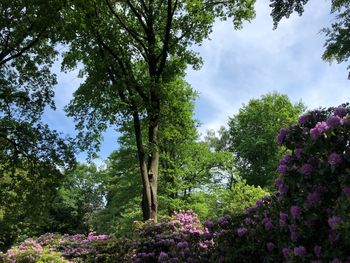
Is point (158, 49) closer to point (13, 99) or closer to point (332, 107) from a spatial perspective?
point (13, 99)

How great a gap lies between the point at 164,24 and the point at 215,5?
2.09 meters

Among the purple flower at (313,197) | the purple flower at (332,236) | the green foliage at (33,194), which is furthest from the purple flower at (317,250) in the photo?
the green foliage at (33,194)

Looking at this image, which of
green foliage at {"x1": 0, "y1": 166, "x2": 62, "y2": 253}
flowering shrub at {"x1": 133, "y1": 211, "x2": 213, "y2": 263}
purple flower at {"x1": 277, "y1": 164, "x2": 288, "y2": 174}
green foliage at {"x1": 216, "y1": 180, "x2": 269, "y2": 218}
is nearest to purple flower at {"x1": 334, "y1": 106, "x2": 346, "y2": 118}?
purple flower at {"x1": 277, "y1": 164, "x2": 288, "y2": 174}

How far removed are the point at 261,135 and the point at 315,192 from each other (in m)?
30.4

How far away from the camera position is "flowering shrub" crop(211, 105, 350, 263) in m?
3.35

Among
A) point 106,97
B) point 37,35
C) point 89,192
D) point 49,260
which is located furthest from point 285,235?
point 89,192

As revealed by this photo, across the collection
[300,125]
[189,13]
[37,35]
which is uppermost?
[189,13]

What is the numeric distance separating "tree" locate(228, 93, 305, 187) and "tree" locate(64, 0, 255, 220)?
55.4ft

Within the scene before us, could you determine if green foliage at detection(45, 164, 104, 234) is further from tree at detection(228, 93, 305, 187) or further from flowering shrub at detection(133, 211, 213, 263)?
flowering shrub at detection(133, 211, 213, 263)

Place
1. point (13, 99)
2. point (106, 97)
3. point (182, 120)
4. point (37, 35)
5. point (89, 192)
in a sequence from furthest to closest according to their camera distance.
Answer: point (89, 192), point (182, 120), point (106, 97), point (13, 99), point (37, 35)

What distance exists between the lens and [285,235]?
4188mm

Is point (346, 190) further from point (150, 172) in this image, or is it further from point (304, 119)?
point (150, 172)

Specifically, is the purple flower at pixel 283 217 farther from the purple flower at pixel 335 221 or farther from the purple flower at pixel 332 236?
the purple flower at pixel 335 221

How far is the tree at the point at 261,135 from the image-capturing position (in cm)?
3255
